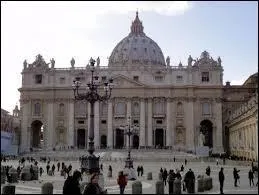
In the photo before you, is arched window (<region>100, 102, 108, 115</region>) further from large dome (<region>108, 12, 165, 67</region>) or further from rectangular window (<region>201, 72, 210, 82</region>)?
large dome (<region>108, 12, 165, 67</region>)

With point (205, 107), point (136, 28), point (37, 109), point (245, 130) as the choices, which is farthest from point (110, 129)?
point (136, 28)

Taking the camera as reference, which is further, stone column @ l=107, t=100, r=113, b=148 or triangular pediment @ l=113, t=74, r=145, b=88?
stone column @ l=107, t=100, r=113, b=148

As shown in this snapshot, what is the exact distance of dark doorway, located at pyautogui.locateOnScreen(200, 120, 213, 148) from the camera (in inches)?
3536

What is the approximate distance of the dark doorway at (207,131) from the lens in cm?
8981

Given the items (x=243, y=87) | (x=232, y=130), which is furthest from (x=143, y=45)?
(x=232, y=130)

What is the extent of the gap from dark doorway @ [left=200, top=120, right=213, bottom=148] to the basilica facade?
525 mm

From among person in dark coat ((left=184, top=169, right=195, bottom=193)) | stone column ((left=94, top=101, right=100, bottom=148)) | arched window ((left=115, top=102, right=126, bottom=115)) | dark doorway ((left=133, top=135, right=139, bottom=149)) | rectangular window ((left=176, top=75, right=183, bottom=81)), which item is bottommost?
person in dark coat ((left=184, top=169, right=195, bottom=193))

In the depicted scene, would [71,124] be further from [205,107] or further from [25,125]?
[205,107]

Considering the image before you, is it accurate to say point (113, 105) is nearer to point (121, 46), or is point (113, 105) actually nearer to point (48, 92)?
point (48, 92)

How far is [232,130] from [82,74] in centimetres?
2691

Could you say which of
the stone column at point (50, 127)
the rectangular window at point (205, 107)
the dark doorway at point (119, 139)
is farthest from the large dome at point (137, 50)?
the dark doorway at point (119, 139)

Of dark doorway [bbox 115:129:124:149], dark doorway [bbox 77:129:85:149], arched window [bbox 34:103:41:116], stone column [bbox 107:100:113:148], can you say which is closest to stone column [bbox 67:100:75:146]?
dark doorway [bbox 77:129:85:149]

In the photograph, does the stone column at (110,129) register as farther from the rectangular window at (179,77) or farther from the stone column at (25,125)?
the stone column at (25,125)

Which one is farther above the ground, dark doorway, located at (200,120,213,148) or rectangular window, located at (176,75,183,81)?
rectangular window, located at (176,75,183,81)
